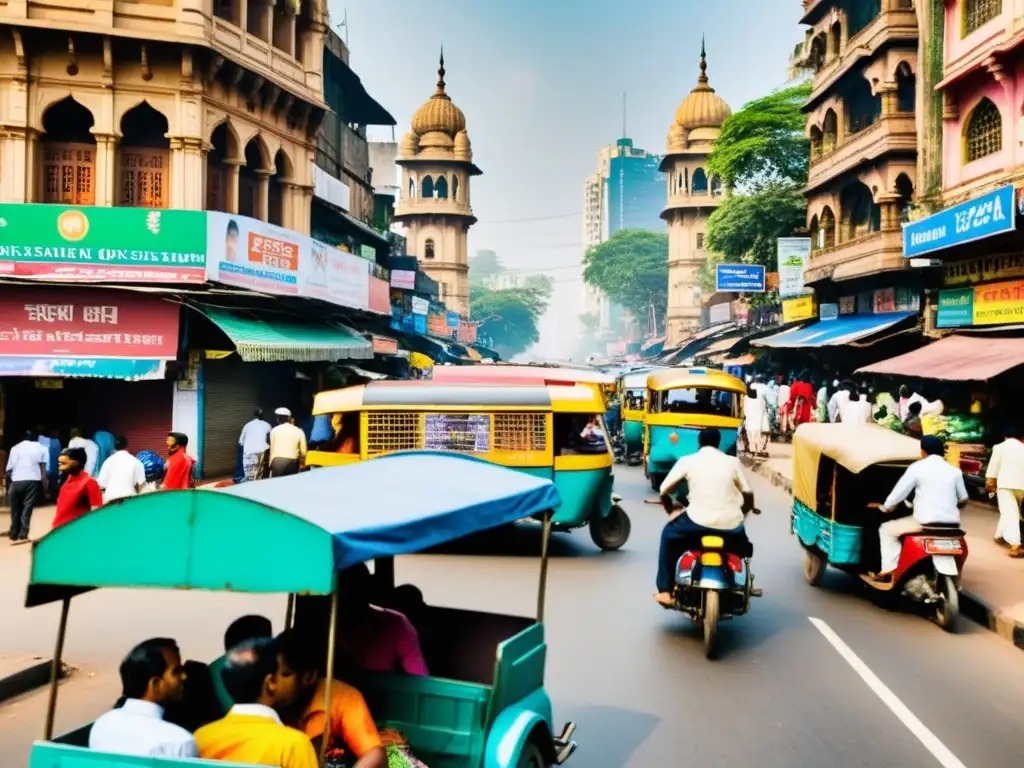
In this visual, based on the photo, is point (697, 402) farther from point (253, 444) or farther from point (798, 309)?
point (798, 309)

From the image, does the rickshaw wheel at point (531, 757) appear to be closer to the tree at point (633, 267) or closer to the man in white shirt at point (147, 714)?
the man in white shirt at point (147, 714)

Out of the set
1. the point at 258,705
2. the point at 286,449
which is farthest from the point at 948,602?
the point at 286,449

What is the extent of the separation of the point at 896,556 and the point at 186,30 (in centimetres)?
1674

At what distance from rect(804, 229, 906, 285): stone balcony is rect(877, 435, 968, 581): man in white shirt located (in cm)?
1782

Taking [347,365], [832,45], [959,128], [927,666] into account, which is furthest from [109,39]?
[832,45]

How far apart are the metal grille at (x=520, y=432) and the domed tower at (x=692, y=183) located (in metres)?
62.9

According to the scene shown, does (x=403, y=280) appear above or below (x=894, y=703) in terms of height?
above

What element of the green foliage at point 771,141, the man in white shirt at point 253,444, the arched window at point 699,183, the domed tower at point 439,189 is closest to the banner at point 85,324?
the man in white shirt at point 253,444

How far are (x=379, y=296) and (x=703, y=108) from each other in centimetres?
5070

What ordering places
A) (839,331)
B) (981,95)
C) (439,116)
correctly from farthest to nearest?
(439,116)
(839,331)
(981,95)

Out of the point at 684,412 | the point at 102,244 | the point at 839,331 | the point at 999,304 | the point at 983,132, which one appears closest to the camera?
the point at 102,244

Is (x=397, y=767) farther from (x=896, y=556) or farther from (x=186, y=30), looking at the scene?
(x=186, y=30)

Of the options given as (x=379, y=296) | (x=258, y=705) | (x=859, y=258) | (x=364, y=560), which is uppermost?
(x=859, y=258)

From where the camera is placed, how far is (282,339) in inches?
822
